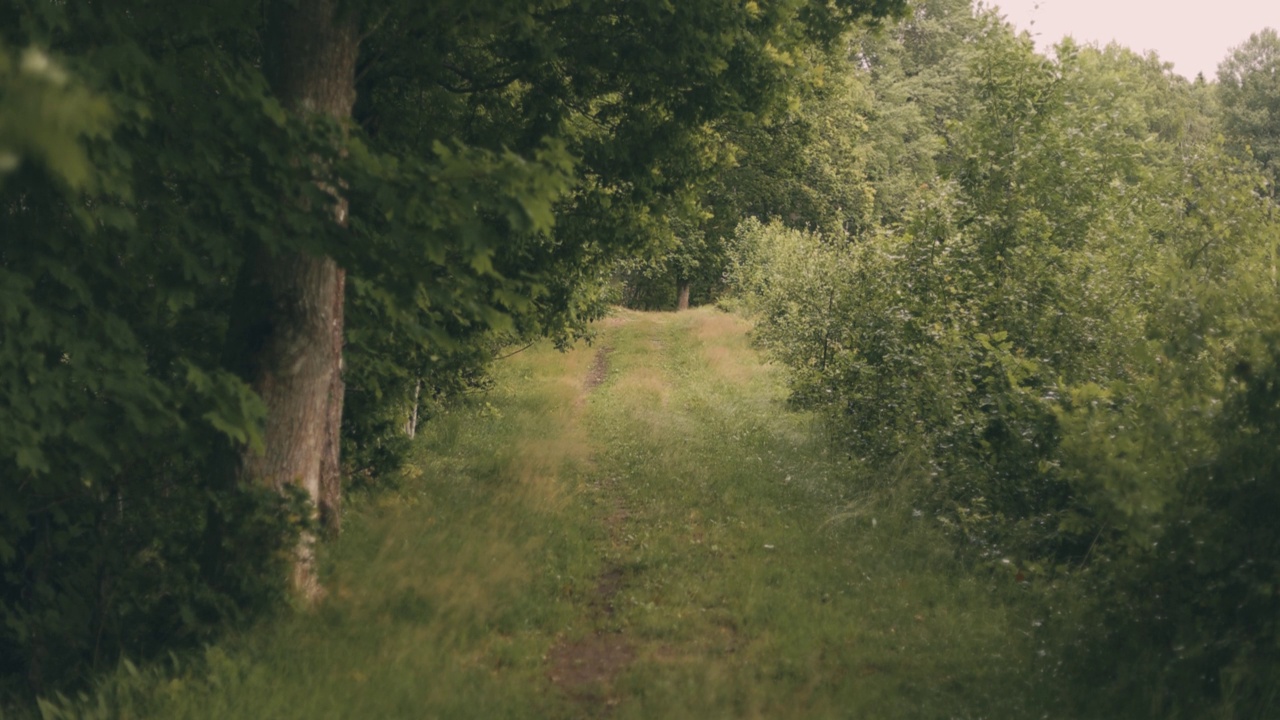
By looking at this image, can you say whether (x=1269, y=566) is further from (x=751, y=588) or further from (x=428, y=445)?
(x=428, y=445)

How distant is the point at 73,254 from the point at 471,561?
14.9 feet

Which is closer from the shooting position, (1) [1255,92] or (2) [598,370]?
(2) [598,370]

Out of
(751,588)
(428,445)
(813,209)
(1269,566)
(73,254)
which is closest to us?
(1269,566)

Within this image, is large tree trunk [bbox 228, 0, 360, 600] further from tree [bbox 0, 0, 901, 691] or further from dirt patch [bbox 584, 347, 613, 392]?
dirt patch [bbox 584, 347, 613, 392]

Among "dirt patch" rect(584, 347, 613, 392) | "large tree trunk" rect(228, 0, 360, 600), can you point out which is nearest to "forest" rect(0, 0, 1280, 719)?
"large tree trunk" rect(228, 0, 360, 600)

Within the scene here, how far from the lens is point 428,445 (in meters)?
16.7

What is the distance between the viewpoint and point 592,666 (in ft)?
25.6

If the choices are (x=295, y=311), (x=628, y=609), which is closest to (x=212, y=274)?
(x=295, y=311)

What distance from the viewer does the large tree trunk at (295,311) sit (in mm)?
7852

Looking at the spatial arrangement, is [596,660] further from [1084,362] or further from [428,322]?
[1084,362]

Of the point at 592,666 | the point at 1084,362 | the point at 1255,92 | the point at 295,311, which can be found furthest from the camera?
the point at 1255,92

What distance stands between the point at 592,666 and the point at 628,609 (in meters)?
1.32

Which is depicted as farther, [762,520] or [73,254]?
[762,520]

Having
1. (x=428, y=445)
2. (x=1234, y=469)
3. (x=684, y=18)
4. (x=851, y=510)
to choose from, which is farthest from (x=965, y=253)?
(x=428, y=445)
